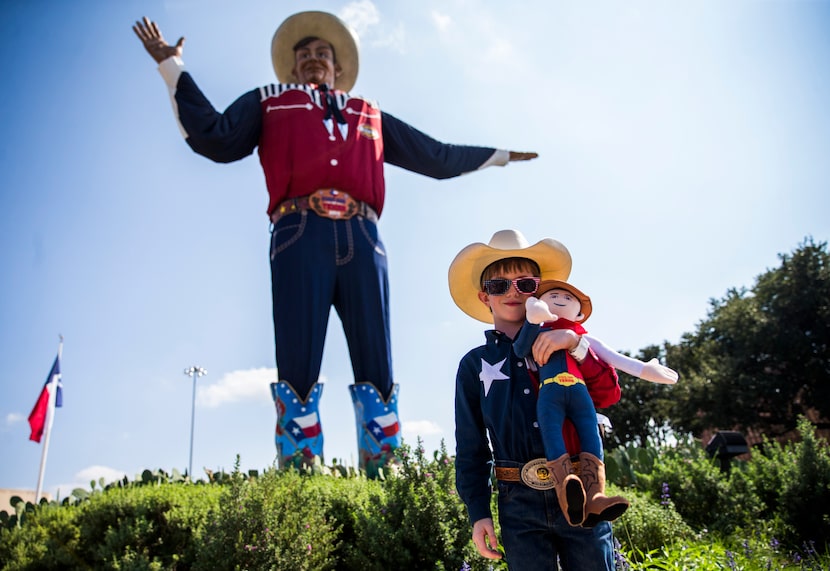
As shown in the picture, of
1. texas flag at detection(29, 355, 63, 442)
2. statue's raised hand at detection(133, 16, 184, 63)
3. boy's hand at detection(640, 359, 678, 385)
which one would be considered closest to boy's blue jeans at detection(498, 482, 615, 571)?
boy's hand at detection(640, 359, 678, 385)

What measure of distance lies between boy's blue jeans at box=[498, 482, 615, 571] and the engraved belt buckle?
3.93 metres

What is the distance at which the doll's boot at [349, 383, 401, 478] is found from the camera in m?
5.22

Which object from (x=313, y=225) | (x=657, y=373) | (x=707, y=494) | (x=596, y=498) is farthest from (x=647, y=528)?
(x=313, y=225)

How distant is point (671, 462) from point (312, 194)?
4.13 metres

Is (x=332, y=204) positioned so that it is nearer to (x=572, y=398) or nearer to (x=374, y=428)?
(x=374, y=428)

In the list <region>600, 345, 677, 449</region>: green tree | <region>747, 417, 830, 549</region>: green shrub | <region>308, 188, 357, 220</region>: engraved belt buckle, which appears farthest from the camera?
<region>600, 345, 677, 449</region>: green tree

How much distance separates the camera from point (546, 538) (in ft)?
6.30

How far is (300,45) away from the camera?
6266mm

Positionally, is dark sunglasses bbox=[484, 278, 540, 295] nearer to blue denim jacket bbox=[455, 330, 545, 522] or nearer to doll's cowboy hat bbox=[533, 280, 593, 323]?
doll's cowboy hat bbox=[533, 280, 593, 323]

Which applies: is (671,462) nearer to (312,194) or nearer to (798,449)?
(798,449)

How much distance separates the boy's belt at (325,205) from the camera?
550 cm

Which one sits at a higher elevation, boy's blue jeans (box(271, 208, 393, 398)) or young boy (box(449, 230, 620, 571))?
boy's blue jeans (box(271, 208, 393, 398))

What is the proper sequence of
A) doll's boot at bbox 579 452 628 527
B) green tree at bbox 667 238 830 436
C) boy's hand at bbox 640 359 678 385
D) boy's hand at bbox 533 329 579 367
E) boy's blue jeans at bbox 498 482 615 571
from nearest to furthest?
1. doll's boot at bbox 579 452 628 527
2. boy's blue jeans at bbox 498 482 615 571
3. boy's hand at bbox 533 329 579 367
4. boy's hand at bbox 640 359 678 385
5. green tree at bbox 667 238 830 436

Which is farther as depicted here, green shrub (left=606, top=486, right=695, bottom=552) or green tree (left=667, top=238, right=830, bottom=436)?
green tree (left=667, top=238, right=830, bottom=436)
